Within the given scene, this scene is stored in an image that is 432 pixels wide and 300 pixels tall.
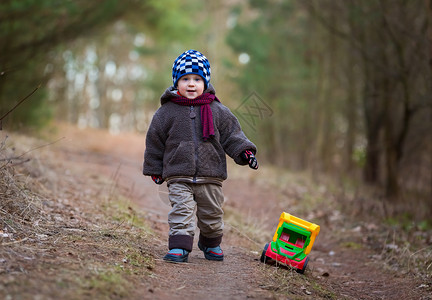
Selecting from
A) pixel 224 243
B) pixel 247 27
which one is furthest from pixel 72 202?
pixel 247 27

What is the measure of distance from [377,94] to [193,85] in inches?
310

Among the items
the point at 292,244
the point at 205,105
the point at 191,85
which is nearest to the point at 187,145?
the point at 205,105

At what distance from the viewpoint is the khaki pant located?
4.00 metres

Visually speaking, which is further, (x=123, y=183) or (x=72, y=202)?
(x=123, y=183)

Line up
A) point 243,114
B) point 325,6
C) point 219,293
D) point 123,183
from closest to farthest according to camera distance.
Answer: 1. point 219,293
2. point 243,114
3. point 123,183
4. point 325,6

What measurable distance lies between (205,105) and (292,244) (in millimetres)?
1503

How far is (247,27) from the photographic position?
2003cm

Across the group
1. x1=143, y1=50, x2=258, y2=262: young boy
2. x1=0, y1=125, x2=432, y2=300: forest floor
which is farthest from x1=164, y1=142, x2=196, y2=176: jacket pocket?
x1=0, y1=125, x2=432, y2=300: forest floor

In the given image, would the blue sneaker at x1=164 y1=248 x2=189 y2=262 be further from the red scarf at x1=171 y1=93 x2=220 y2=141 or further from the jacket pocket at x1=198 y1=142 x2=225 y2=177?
the red scarf at x1=171 y1=93 x2=220 y2=141

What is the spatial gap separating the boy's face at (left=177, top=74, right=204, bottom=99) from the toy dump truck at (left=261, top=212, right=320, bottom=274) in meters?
1.35

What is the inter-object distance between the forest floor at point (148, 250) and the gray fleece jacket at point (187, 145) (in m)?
0.73

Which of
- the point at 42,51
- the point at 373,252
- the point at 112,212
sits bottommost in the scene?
the point at 373,252

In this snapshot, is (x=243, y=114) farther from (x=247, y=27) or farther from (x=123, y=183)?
(x=247, y=27)

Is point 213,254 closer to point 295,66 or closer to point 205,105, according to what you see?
point 205,105
